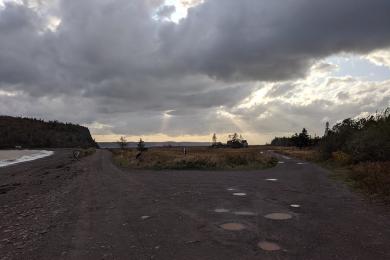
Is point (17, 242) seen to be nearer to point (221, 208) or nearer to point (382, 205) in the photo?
point (221, 208)

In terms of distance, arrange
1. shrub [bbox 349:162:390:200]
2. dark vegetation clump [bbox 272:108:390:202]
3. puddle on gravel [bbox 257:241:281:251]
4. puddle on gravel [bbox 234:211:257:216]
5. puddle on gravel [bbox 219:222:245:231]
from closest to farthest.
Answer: puddle on gravel [bbox 257:241:281:251]
puddle on gravel [bbox 219:222:245:231]
puddle on gravel [bbox 234:211:257:216]
shrub [bbox 349:162:390:200]
dark vegetation clump [bbox 272:108:390:202]

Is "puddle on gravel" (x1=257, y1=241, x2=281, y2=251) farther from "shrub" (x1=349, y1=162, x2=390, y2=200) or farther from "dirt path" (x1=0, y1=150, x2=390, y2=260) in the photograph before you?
"shrub" (x1=349, y1=162, x2=390, y2=200)

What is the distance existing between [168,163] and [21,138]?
163025 mm

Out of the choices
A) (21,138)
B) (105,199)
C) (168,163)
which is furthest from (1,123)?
(105,199)

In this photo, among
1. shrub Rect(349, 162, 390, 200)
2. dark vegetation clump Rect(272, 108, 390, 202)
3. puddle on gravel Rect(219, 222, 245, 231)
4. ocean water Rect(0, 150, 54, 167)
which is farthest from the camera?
ocean water Rect(0, 150, 54, 167)

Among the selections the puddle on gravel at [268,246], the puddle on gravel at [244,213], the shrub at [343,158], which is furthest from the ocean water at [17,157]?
the puddle on gravel at [268,246]

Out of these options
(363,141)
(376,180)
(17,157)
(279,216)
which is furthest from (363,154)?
(17,157)

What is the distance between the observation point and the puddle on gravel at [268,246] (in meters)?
7.04

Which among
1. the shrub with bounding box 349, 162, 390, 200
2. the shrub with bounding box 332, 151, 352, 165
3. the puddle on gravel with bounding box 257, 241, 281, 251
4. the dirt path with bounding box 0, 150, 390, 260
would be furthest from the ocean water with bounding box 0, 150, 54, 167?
the puddle on gravel with bounding box 257, 241, 281, 251

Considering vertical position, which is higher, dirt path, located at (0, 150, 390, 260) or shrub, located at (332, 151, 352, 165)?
shrub, located at (332, 151, 352, 165)

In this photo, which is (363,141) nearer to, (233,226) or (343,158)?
(343,158)

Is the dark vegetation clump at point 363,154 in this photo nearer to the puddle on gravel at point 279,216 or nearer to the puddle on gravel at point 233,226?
the puddle on gravel at point 279,216

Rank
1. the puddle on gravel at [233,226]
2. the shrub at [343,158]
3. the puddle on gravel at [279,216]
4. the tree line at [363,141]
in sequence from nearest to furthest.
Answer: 1. the puddle on gravel at [233,226]
2. the puddle on gravel at [279,216]
3. the tree line at [363,141]
4. the shrub at [343,158]

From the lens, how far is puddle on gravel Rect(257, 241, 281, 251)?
704cm
